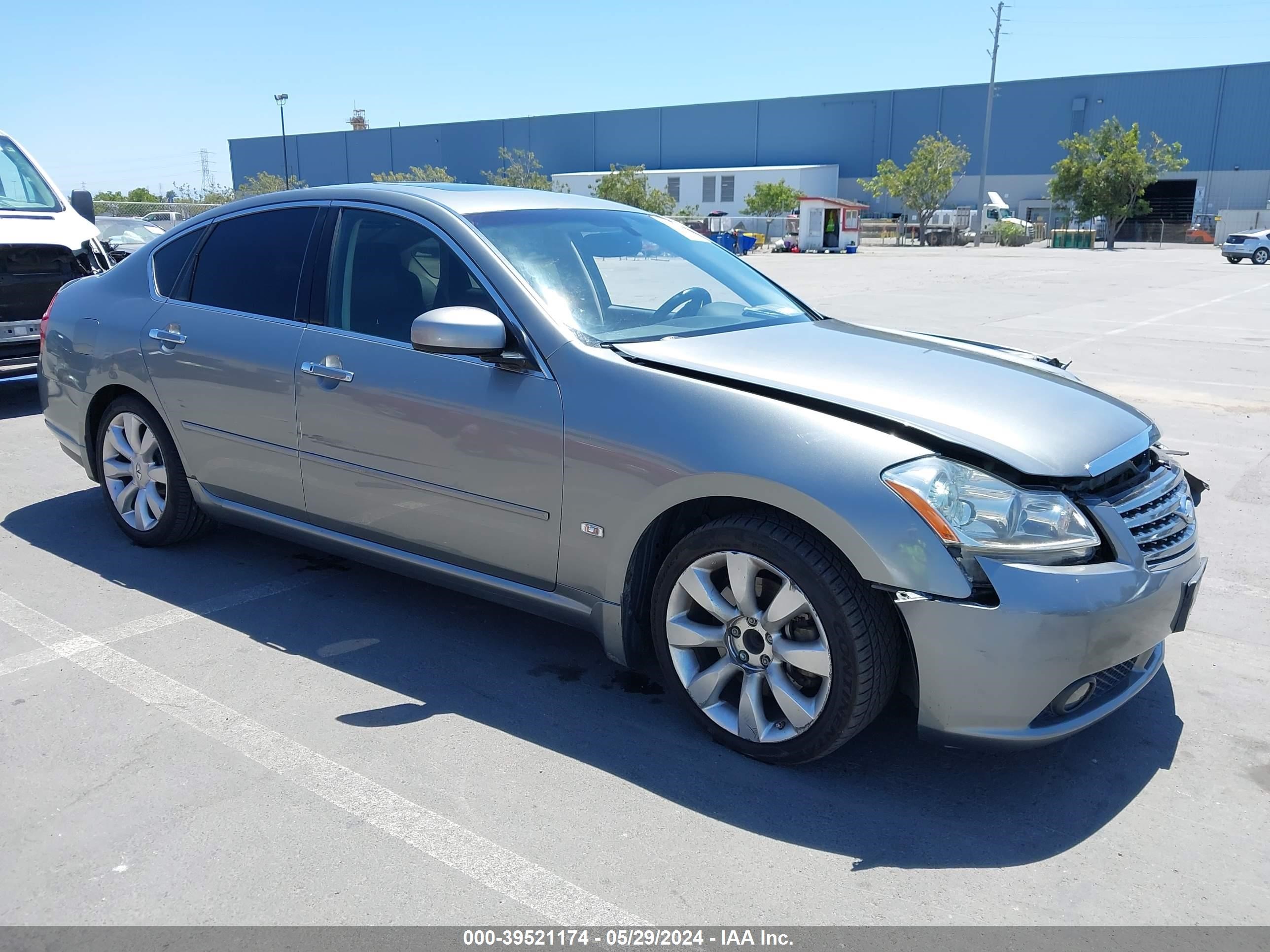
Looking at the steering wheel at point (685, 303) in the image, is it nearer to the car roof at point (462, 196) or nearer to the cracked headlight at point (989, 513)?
the car roof at point (462, 196)

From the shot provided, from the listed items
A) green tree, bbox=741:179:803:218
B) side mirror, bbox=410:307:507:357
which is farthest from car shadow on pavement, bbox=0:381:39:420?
green tree, bbox=741:179:803:218

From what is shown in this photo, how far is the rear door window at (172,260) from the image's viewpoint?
4.76 meters

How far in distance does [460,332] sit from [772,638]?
55.4 inches

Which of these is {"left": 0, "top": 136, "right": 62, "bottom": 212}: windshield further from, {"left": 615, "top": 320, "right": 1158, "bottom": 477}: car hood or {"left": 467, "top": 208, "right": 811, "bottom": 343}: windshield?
{"left": 615, "top": 320, "right": 1158, "bottom": 477}: car hood

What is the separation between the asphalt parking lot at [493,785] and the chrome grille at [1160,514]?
0.61 meters

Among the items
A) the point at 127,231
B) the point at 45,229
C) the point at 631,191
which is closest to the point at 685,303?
the point at 45,229

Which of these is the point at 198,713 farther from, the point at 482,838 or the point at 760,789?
the point at 760,789

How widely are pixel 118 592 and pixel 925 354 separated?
11.7 feet

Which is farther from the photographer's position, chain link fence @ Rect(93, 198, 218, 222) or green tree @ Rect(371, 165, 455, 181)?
green tree @ Rect(371, 165, 455, 181)

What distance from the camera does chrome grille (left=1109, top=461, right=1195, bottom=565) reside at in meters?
2.96

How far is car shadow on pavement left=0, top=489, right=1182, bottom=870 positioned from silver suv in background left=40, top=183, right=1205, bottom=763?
19 cm

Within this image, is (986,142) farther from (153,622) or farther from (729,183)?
(153,622)

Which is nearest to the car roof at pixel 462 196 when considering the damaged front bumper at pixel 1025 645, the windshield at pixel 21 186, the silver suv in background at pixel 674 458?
the silver suv in background at pixel 674 458

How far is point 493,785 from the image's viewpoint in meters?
3.05
